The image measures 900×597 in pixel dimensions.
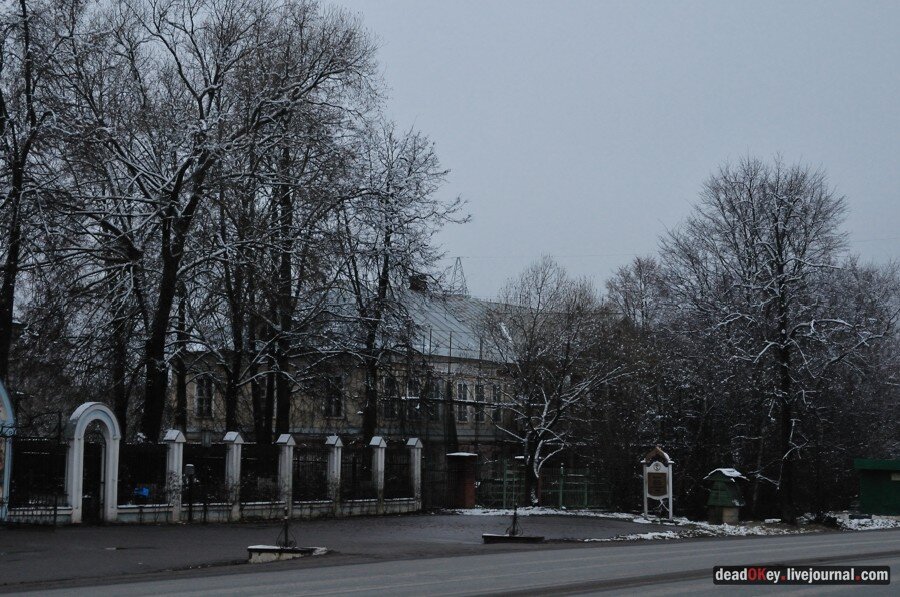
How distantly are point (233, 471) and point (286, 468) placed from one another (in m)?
2.34

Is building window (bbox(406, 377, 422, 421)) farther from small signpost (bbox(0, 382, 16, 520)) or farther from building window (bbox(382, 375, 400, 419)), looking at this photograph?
small signpost (bbox(0, 382, 16, 520))

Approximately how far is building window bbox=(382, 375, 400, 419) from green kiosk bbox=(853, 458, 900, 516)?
1892 centimetres

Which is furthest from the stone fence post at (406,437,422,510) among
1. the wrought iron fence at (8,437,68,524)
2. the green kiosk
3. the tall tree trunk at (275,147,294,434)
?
the green kiosk

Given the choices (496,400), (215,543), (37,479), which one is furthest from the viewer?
(496,400)

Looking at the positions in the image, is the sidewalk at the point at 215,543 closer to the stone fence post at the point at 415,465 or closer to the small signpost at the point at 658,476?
the small signpost at the point at 658,476

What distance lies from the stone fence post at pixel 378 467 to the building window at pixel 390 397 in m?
2.87

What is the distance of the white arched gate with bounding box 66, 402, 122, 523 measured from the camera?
26484mm

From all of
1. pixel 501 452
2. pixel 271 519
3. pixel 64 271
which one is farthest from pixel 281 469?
pixel 501 452

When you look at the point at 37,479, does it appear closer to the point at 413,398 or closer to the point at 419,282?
the point at 419,282

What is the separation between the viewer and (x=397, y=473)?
127 feet

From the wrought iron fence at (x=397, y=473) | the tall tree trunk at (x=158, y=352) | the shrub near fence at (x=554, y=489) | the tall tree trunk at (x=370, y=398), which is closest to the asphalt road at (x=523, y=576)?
the tall tree trunk at (x=158, y=352)

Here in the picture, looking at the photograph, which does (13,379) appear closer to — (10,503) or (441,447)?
(10,503)

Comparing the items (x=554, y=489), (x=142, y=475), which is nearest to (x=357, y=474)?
(x=142, y=475)

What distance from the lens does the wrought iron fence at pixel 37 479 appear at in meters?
25.8
